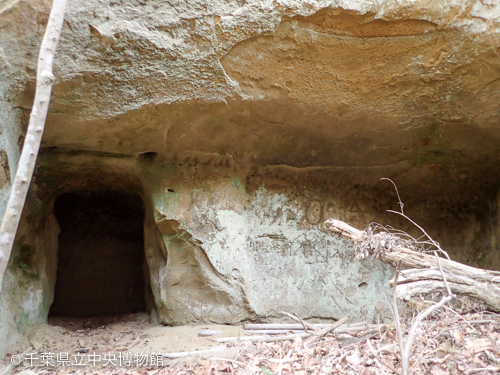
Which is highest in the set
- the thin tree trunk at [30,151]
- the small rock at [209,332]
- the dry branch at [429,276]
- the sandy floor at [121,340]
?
the thin tree trunk at [30,151]

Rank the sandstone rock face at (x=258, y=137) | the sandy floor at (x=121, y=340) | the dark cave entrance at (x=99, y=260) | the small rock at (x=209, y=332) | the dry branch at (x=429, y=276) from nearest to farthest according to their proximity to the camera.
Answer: the dry branch at (x=429, y=276) < the sandstone rock face at (x=258, y=137) < the sandy floor at (x=121, y=340) < the small rock at (x=209, y=332) < the dark cave entrance at (x=99, y=260)

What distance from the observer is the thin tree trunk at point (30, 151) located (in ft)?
6.22

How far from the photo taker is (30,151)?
6.34 feet

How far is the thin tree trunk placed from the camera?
74.6 inches

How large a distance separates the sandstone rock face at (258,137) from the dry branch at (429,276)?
1.28m

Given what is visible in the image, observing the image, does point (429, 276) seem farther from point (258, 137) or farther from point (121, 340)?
point (121, 340)

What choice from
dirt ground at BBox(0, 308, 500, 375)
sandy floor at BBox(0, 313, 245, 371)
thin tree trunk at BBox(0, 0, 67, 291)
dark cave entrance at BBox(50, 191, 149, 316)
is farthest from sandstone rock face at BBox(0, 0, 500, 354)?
dark cave entrance at BBox(50, 191, 149, 316)

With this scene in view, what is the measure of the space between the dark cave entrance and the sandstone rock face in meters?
1.01

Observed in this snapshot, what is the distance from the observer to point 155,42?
8.16 ft

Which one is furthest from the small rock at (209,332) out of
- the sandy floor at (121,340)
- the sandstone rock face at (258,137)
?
the sandstone rock face at (258,137)

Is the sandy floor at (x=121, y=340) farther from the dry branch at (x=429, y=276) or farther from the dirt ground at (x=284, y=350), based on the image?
the dry branch at (x=429, y=276)

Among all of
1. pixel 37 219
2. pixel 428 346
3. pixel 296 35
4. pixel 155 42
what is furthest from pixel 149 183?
pixel 428 346

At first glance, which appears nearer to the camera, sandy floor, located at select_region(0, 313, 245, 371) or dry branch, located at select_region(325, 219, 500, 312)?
dry branch, located at select_region(325, 219, 500, 312)

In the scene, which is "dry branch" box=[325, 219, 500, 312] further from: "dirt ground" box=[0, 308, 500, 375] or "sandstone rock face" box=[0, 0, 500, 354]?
"sandstone rock face" box=[0, 0, 500, 354]
